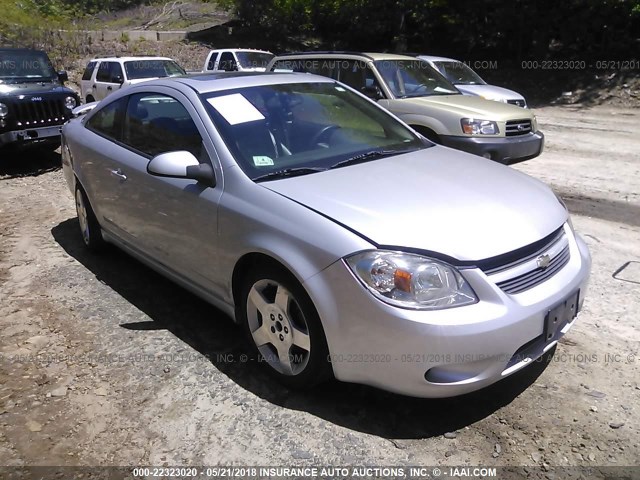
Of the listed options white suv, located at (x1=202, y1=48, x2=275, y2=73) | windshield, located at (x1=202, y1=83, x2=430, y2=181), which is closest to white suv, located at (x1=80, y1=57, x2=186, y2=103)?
white suv, located at (x1=202, y1=48, x2=275, y2=73)

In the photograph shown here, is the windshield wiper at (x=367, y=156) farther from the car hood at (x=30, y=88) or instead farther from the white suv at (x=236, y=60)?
the white suv at (x=236, y=60)

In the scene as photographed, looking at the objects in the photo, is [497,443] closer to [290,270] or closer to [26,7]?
[290,270]

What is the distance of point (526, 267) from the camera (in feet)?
9.34

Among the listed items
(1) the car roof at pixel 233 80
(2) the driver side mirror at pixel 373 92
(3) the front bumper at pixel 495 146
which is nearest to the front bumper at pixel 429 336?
(1) the car roof at pixel 233 80

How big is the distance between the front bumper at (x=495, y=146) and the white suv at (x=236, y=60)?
987cm

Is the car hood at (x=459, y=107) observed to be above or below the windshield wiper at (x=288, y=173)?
below

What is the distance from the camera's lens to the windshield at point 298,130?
346cm

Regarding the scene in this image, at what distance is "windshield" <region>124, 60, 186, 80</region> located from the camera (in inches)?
544

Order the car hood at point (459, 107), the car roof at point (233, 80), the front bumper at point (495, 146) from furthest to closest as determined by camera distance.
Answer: the car hood at point (459, 107), the front bumper at point (495, 146), the car roof at point (233, 80)

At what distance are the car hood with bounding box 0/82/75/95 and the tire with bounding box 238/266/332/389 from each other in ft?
24.8

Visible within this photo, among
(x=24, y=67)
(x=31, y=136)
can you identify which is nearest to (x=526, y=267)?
(x=31, y=136)

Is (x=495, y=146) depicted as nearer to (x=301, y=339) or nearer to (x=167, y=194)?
(x=167, y=194)

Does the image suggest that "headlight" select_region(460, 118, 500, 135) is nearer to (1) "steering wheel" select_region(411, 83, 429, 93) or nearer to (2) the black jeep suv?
(1) "steering wheel" select_region(411, 83, 429, 93)

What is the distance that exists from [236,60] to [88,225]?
467 inches
